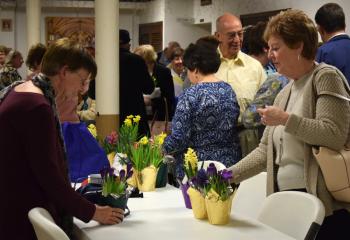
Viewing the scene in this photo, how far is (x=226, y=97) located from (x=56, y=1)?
36.0ft

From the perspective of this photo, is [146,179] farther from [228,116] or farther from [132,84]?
[132,84]

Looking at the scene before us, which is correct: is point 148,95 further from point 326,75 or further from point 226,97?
point 326,75

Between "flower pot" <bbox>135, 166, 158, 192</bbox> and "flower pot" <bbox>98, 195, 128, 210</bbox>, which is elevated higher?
"flower pot" <bbox>98, 195, 128, 210</bbox>

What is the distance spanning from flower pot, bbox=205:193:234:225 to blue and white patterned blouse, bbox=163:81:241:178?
1.11 metres

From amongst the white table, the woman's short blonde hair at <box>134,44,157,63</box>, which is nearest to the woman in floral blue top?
the white table

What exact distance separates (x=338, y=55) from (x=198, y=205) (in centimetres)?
213

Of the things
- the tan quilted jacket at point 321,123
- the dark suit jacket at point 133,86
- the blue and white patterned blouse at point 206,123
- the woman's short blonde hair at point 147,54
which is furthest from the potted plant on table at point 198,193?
the woman's short blonde hair at point 147,54

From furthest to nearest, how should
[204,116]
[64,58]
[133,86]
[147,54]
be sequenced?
[147,54], [133,86], [204,116], [64,58]

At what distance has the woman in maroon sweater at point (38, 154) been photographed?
2.03 m

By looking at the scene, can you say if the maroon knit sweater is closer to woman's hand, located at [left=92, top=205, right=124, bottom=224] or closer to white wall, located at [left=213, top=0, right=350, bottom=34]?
woman's hand, located at [left=92, top=205, right=124, bottom=224]

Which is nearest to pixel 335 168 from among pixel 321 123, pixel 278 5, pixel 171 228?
pixel 321 123

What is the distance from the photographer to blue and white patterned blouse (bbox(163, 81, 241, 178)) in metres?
3.38

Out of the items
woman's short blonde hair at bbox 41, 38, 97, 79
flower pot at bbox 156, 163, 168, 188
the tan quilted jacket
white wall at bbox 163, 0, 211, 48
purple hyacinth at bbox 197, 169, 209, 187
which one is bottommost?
flower pot at bbox 156, 163, 168, 188

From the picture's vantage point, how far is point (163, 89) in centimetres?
609
